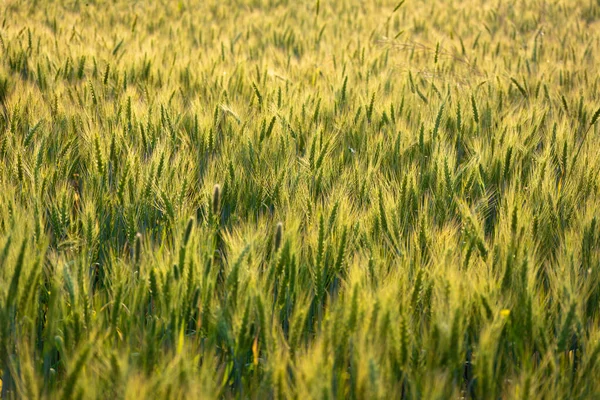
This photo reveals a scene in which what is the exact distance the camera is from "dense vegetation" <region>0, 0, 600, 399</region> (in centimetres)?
103

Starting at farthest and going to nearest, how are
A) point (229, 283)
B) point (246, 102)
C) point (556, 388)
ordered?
point (246, 102) → point (229, 283) → point (556, 388)

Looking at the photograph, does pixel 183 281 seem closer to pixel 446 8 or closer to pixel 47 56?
pixel 47 56

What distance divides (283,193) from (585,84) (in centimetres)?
228

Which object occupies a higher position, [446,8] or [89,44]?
[446,8]

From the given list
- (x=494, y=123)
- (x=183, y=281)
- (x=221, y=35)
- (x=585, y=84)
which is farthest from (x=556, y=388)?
(x=221, y=35)

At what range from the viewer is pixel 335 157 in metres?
2.02

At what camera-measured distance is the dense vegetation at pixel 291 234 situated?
1.03m

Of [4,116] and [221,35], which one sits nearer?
[4,116]

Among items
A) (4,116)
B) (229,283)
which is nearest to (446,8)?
(4,116)

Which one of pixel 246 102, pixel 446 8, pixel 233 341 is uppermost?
pixel 446 8

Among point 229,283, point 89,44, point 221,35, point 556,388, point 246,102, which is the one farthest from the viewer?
point 221,35

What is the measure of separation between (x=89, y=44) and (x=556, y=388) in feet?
11.8

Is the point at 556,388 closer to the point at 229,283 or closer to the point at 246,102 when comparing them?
the point at 229,283

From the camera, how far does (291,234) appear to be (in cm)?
133
